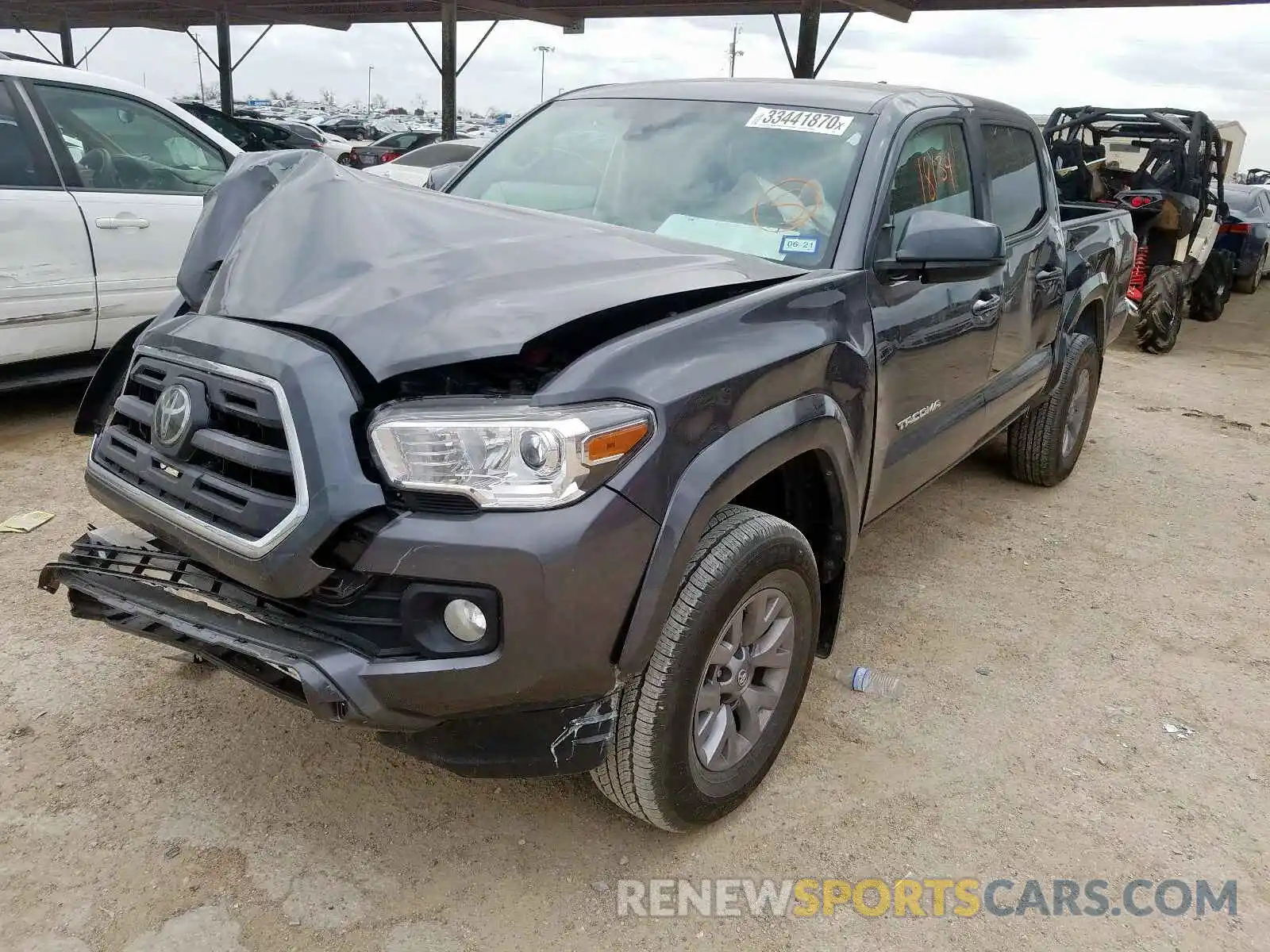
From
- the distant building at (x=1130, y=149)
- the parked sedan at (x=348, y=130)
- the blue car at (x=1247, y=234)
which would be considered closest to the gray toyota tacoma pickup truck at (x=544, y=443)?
the distant building at (x=1130, y=149)

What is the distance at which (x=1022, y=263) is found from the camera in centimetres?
396

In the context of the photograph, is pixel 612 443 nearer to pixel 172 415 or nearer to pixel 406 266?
pixel 406 266

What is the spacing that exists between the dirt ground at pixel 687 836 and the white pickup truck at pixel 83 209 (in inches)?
46.0

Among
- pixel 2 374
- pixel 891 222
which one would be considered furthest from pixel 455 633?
pixel 2 374

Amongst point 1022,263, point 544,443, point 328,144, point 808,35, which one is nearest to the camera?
point 544,443

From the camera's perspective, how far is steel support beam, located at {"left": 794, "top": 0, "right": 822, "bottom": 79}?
15797 mm

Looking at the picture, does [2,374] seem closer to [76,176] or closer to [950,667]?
[76,176]

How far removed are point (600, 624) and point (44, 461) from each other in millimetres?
3830

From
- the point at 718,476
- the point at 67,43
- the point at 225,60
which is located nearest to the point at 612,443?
the point at 718,476

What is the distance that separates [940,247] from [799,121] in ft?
2.30

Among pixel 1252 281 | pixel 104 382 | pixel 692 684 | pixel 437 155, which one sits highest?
pixel 437 155

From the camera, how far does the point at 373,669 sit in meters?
1.90

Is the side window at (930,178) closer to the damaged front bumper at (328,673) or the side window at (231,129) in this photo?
the damaged front bumper at (328,673)

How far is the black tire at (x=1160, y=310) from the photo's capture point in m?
9.52
